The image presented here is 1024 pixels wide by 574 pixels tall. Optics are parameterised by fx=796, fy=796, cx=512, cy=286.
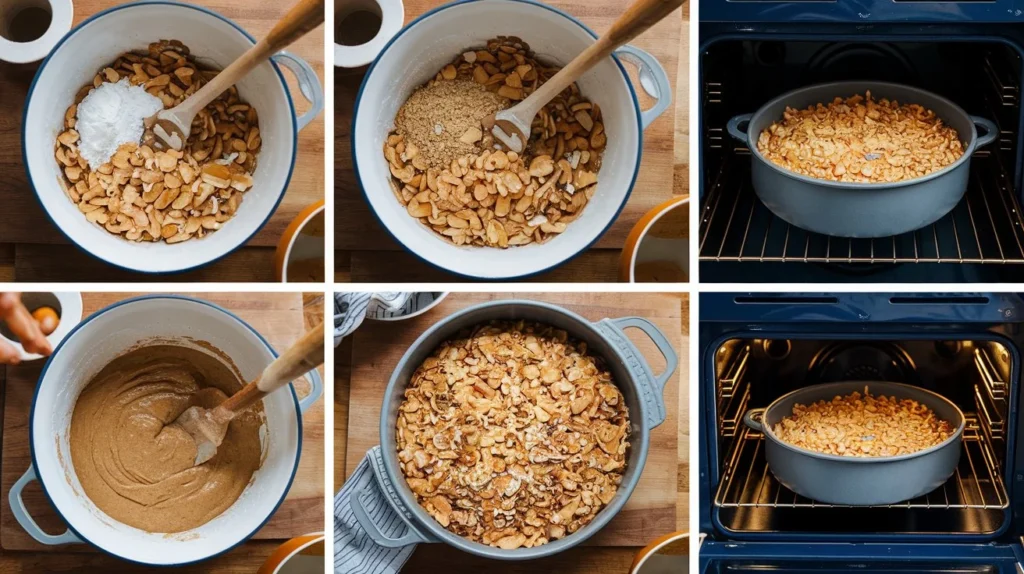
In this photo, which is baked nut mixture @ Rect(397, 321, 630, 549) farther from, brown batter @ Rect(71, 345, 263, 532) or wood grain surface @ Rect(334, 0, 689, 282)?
brown batter @ Rect(71, 345, 263, 532)

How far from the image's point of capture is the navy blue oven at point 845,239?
0.95 metres

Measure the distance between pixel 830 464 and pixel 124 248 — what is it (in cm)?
91

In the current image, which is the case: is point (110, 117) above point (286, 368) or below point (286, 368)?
above

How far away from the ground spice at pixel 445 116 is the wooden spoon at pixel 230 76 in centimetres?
15

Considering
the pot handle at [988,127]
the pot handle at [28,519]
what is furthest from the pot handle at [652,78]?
the pot handle at [28,519]

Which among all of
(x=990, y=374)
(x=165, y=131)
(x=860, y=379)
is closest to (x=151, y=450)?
(x=165, y=131)

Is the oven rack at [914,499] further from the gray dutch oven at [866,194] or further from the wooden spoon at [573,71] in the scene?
the wooden spoon at [573,71]

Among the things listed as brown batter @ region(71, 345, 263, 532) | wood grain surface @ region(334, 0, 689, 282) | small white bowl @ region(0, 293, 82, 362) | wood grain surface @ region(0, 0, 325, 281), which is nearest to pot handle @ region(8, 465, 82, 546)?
brown batter @ region(71, 345, 263, 532)

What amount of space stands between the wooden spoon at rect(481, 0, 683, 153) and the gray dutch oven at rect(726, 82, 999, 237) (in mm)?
171

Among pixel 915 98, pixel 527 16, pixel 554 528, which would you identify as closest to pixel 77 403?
pixel 554 528

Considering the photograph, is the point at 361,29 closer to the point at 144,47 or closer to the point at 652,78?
Answer: the point at 144,47

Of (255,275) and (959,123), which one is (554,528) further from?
(959,123)

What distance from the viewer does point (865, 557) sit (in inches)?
38.6

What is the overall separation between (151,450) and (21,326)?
23cm
